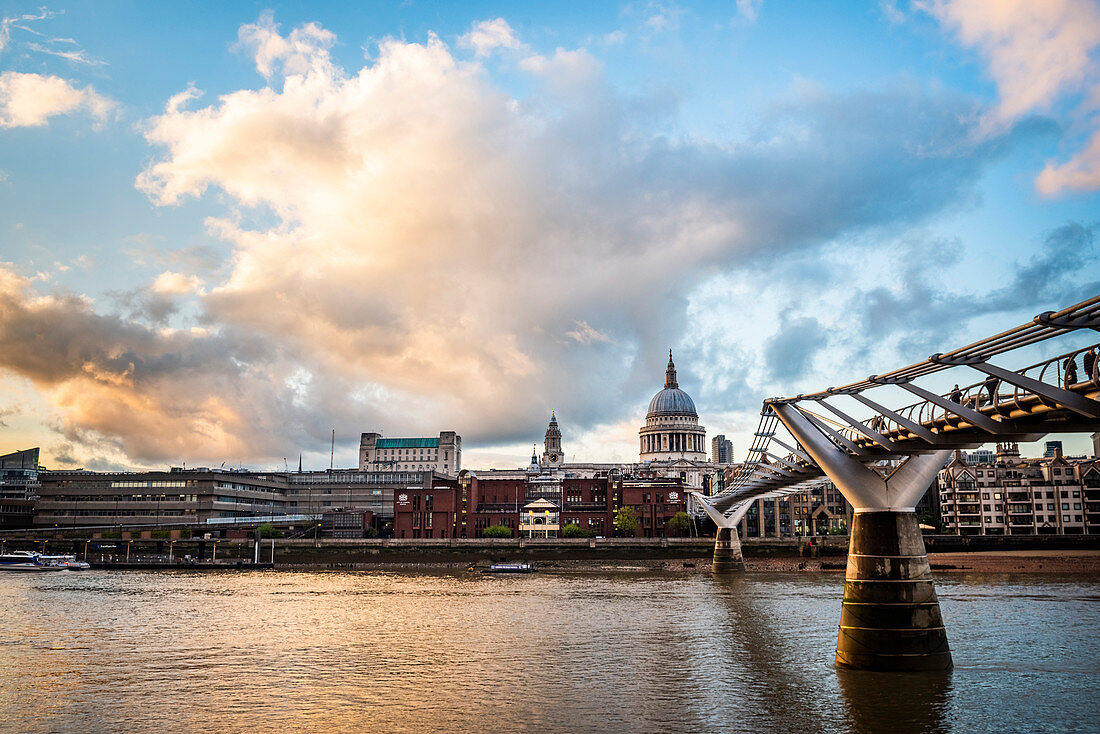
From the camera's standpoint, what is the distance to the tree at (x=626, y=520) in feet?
405

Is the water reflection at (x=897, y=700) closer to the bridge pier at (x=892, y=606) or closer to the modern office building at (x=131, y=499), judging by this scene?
the bridge pier at (x=892, y=606)

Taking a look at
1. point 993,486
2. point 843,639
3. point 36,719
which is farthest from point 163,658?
point 993,486

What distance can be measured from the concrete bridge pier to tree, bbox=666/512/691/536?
97.1 m

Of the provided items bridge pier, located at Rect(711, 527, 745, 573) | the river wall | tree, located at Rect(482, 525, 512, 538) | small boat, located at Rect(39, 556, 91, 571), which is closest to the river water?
bridge pier, located at Rect(711, 527, 745, 573)

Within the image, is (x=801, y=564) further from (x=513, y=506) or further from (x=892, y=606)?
(x=892, y=606)

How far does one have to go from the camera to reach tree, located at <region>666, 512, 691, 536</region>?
126 meters

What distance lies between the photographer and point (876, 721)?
77.4 ft

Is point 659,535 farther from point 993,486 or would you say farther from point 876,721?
point 876,721

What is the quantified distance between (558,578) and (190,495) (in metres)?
80.4

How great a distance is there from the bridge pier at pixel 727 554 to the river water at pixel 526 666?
27.1m

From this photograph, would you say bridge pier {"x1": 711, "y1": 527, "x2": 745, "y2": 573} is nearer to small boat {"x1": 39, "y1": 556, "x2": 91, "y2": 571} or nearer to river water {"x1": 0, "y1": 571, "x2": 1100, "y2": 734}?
river water {"x1": 0, "y1": 571, "x2": 1100, "y2": 734}

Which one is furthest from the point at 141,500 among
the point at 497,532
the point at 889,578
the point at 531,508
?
the point at 889,578

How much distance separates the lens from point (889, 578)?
29.3m

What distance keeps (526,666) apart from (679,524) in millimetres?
97022
